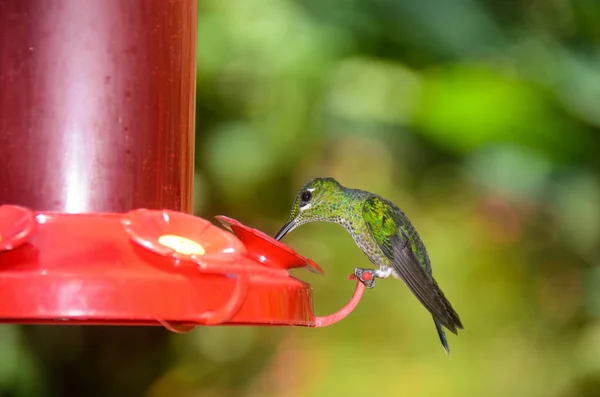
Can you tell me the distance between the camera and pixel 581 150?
4477mm

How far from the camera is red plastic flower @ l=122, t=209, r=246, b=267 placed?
252cm

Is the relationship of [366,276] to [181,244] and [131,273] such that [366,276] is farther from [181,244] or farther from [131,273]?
[131,273]

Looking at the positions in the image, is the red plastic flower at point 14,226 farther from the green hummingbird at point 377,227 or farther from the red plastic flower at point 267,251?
the green hummingbird at point 377,227

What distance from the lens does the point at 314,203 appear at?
4953 millimetres

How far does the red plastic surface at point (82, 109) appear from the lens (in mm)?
3008

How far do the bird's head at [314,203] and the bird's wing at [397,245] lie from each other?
7.2 inches

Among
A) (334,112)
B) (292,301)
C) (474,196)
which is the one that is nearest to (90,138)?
(292,301)

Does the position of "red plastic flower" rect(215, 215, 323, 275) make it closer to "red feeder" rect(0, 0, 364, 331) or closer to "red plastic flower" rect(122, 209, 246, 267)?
"red feeder" rect(0, 0, 364, 331)

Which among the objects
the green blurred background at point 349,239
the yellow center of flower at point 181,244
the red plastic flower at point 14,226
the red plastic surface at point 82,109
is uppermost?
the red plastic surface at point 82,109

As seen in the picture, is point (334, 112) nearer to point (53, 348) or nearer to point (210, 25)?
point (210, 25)

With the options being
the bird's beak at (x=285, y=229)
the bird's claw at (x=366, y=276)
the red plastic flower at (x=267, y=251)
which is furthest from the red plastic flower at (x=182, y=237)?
the bird's beak at (x=285, y=229)

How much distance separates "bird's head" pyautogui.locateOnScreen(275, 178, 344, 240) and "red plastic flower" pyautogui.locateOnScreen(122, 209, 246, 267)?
6.37ft

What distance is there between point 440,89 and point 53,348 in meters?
3.71

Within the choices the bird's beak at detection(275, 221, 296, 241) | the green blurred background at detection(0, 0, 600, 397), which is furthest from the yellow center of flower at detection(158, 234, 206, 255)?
the green blurred background at detection(0, 0, 600, 397)
